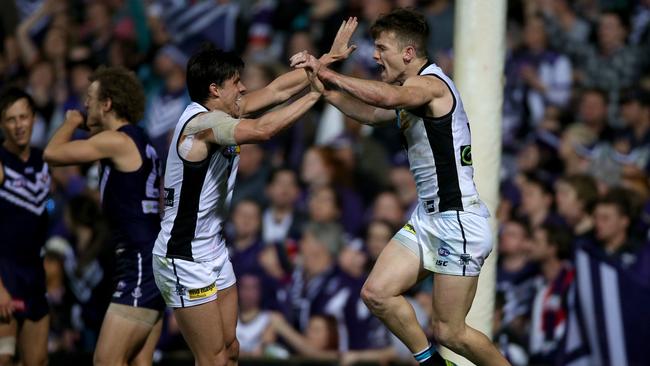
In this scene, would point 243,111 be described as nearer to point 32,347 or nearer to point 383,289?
point 383,289

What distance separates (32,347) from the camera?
917 centimetres

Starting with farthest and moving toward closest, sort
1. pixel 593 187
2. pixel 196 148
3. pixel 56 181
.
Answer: pixel 56 181
pixel 593 187
pixel 196 148

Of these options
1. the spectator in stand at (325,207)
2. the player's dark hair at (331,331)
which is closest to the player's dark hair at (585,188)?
the spectator in stand at (325,207)

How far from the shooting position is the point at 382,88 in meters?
7.50

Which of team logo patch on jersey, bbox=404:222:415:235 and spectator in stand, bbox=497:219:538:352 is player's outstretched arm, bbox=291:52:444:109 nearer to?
team logo patch on jersey, bbox=404:222:415:235

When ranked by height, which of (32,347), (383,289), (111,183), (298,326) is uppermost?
(111,183)

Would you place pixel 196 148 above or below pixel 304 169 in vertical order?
above

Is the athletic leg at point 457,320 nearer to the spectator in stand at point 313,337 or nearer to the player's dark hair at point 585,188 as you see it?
the spectator in stand at point 313,337

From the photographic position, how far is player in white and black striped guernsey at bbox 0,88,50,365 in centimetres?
915

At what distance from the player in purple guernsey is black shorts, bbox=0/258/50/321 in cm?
90

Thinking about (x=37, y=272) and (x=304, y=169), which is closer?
(x=37, y=272)

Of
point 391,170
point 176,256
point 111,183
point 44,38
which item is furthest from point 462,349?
point 44,38

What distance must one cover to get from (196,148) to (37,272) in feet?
7.68

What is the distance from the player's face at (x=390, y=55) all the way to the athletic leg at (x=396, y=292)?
1194mm
